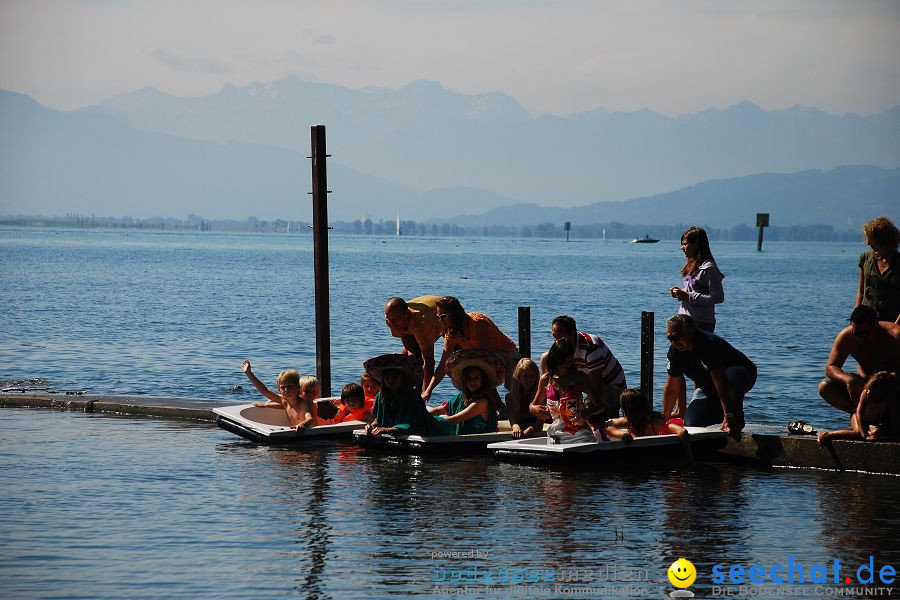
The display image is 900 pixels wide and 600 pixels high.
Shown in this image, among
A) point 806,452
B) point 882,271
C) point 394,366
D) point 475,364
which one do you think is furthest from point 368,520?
point 882,271

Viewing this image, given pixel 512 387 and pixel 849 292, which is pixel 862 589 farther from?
pixel 849 292

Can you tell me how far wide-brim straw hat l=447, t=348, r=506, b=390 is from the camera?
13.5 meters

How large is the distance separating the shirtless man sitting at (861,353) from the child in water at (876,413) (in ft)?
0.52

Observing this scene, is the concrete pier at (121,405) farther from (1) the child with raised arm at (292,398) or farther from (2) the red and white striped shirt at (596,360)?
(2) the red and white striped shirt at (596,360)

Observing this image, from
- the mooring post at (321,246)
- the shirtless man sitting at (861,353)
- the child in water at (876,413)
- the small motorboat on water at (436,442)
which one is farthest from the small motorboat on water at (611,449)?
the mooring post at (321,246)

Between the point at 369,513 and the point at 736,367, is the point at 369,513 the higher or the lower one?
the lower one

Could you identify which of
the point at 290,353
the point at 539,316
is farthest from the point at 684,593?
the point at 539,316

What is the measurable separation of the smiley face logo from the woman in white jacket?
172 inches

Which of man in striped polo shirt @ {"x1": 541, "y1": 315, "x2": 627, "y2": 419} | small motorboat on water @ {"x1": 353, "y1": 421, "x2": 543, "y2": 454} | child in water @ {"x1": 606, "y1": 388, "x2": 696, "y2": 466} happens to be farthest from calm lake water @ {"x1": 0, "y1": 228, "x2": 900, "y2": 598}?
man in striped polo shirt @ {"x1": 541, "y1": 315, "x2": 627, "y2": 419}

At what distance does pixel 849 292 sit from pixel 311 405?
7227 centimetres

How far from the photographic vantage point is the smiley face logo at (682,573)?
341 inches

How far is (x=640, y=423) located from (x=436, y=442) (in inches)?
83.9

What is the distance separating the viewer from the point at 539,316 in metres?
53.7

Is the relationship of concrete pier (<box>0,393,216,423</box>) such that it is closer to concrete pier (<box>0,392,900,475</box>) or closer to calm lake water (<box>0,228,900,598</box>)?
calm lake water (<box>0,228,900,598</box>)
